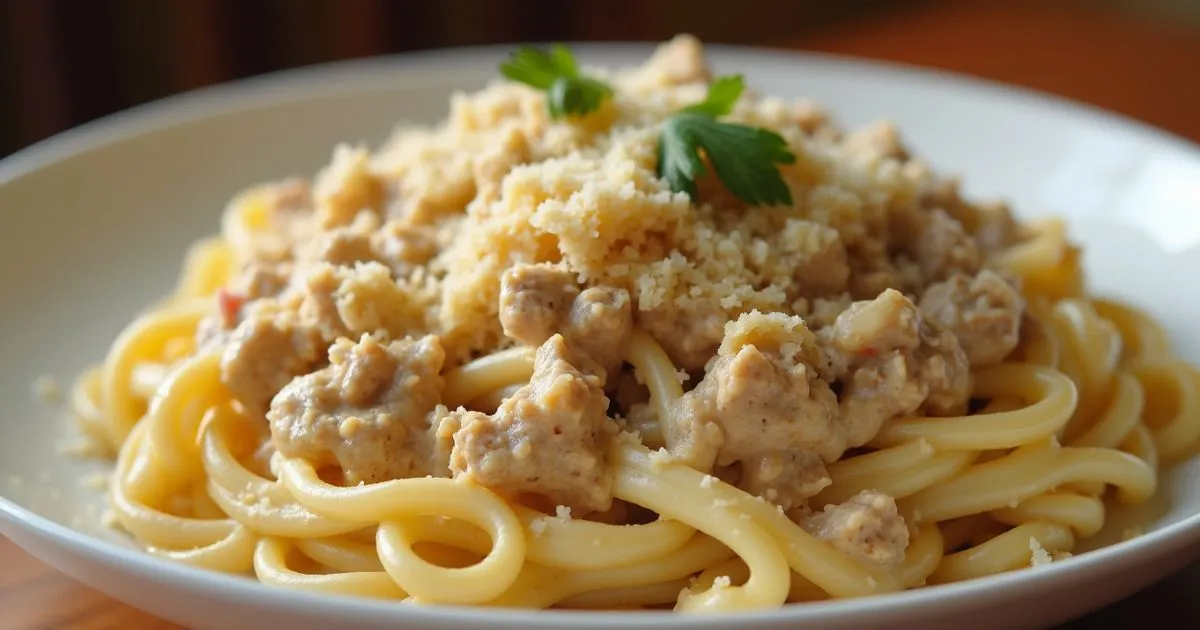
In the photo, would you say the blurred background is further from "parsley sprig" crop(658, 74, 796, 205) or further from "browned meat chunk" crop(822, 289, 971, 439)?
"browned meat chunk" crop(822, 289, 971, 439)

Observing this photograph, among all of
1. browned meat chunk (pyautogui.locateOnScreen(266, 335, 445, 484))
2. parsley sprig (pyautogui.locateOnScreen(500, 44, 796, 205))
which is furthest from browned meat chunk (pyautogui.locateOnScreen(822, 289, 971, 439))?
browned meat chunk (pyautogui.locateOnScreen(266, 335, 445, 484))

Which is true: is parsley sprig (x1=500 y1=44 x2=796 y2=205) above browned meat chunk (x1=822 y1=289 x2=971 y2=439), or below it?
above

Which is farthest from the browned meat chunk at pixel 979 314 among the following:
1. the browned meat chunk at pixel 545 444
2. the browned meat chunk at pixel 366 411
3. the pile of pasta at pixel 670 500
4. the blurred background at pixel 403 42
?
the blurred background at pixel 403 42

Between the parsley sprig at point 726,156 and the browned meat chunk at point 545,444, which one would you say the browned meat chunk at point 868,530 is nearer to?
the browned meat chunk at point 545,444

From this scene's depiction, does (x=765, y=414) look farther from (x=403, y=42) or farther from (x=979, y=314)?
(x=403, y=42)

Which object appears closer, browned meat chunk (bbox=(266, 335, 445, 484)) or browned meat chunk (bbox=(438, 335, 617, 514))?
browned meat chunk (bbox=(438, 335, 617, 514))
